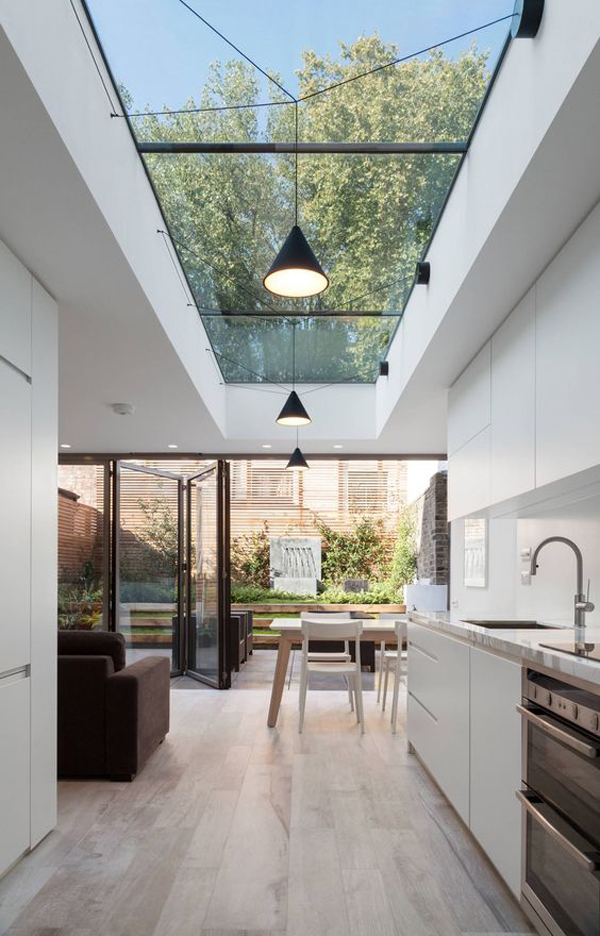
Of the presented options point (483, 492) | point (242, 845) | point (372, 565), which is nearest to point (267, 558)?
point (372, 565)

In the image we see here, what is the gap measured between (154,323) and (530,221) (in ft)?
7.00

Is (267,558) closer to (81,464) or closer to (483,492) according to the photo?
(81,464)

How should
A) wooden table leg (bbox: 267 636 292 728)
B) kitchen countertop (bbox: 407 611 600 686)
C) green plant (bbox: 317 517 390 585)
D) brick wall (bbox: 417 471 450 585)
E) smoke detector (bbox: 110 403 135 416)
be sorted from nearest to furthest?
kitchen countertop (bbox: 407 611 600 686)
wooden table leg (bbox: 267 636 292 728)
smoke detector (bbox: 110 403 135 416)
brick wall (bbox: 417 471 450 585)
green plant (bbox: 317 517 390 585)

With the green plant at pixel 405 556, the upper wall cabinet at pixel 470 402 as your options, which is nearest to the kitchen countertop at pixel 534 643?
the upper wall cabinet at pixel 470 402

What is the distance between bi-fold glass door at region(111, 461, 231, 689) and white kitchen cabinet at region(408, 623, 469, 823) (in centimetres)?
352

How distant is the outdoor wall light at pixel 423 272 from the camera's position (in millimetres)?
4570

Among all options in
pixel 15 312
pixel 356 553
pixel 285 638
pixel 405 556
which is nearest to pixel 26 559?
pixel 15 312

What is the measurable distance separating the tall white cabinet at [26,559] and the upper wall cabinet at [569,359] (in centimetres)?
221

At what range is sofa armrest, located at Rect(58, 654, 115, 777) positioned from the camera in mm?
4367

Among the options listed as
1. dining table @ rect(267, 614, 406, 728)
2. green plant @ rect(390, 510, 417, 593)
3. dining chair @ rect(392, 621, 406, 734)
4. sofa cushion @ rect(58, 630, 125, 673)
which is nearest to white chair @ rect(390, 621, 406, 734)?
dining chair @ rect(392, 621, 406, 734)

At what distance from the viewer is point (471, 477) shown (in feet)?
15.7

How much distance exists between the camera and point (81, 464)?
9062 mm

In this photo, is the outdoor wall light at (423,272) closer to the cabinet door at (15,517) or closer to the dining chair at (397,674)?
the cabinet door at (15,517)

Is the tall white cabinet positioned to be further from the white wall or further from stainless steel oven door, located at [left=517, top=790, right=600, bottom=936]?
the white wall
